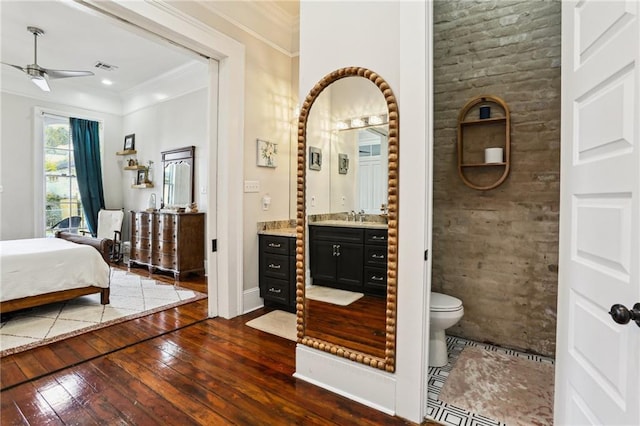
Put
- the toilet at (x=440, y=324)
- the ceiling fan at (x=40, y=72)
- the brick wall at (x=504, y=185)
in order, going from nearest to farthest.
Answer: the toilet at (x=440, y=324) < the brick wall at (x=504, y=185) < the ceiling fan at (x=40, y=72)

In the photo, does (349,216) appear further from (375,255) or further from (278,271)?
(278,271)

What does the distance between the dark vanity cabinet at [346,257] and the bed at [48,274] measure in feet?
8.66

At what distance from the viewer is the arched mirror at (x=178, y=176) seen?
17.0 ft

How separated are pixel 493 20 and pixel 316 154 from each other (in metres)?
1.81

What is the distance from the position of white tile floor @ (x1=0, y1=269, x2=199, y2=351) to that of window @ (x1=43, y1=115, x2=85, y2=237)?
7.68ft

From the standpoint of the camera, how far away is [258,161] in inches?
134

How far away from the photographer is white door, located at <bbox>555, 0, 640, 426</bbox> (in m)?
0.89

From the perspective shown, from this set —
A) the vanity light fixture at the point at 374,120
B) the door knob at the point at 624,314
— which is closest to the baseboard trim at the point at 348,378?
the door knob at the point at 624,314

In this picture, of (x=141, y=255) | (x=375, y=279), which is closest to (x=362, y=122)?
(x=375, y=279)

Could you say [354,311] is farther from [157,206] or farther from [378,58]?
[157,206]

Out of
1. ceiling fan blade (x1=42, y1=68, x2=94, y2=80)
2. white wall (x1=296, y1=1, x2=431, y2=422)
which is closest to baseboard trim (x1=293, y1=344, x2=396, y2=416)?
white wall (x1=296, y1=1, x2=431, y2=422)

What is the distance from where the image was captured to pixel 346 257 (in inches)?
86.0

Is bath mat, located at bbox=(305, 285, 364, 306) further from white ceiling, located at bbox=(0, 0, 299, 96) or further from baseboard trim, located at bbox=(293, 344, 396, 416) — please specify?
white ceiling, located at bbox=(0, 0, 299, 96)

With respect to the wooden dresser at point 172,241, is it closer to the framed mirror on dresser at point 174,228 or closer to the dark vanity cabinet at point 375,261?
the framed mirror on dresser at point 174,228
